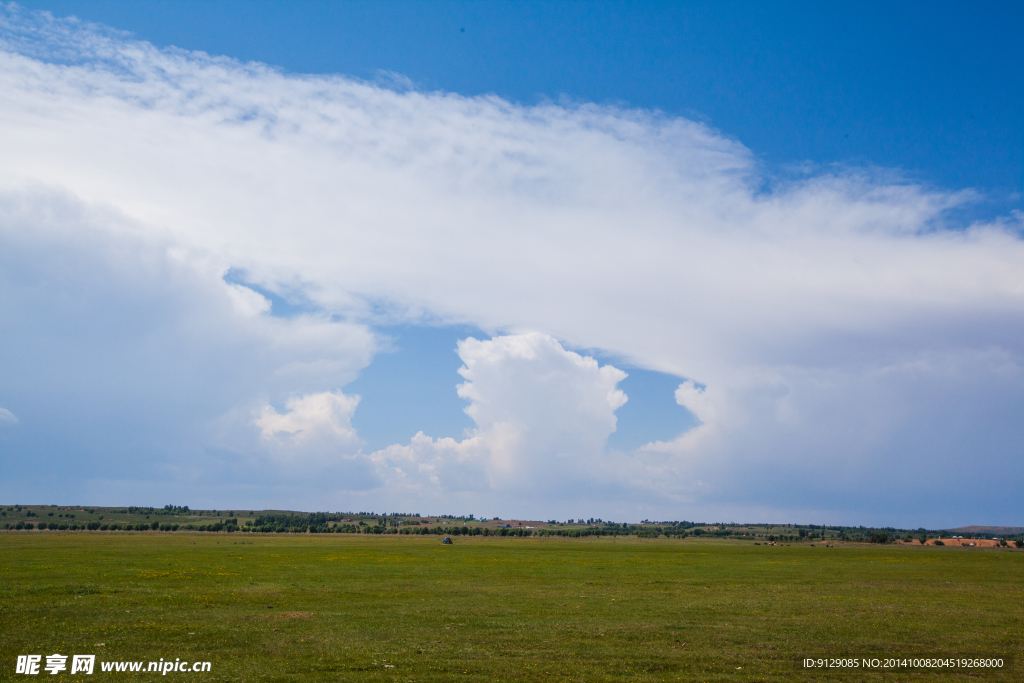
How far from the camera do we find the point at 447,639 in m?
21.7

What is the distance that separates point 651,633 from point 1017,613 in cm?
A: 2166

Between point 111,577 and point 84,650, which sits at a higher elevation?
point 84,650

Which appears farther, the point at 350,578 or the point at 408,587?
the point at 350,578

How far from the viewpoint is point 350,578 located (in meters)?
43.6

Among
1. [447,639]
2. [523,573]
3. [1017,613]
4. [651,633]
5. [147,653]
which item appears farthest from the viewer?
[523,573]

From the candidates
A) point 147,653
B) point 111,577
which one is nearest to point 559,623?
point 147,653

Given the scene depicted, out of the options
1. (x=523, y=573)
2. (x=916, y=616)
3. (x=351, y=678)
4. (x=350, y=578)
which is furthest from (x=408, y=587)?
(x=916, y=616)

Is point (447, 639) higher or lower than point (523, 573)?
higher

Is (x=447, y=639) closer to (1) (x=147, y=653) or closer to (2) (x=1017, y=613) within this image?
(1) (x=147, y=653)

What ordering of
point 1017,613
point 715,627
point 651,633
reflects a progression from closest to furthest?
point 651,633
point 715,627
point 1017,613

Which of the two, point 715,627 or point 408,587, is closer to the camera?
point 715,627

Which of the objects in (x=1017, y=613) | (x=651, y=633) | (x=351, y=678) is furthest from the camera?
(x=1017, y=613)

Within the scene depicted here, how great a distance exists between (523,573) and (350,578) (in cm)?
1506

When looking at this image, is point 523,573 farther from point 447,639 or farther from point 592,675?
point 592,675
